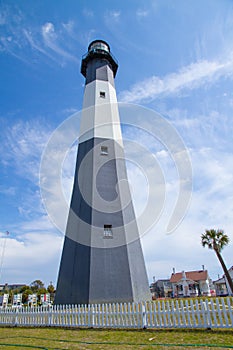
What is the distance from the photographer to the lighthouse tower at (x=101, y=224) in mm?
10734

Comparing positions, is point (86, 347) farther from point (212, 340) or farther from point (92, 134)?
point (92, 134)

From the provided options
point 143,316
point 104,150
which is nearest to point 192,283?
point 104,150

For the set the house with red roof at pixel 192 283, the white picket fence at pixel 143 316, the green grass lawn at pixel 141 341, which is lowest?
the green grass lawn at pixel 141 341

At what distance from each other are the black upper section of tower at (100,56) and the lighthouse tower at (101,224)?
277 cm

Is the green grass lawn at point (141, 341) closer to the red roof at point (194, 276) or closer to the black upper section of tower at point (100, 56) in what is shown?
the black upper section of tower at point (100, 56)

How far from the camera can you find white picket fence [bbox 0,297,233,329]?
6.10 m

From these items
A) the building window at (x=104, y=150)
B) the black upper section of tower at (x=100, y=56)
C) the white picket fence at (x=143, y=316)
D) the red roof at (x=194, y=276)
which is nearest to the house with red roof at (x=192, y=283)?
the red roof at (x=194, y=276)

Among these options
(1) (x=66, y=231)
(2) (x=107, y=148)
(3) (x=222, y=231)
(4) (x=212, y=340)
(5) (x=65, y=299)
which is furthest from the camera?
(3) (x=222, y=231)

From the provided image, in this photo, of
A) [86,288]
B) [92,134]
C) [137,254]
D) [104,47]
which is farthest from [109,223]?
[104,47]

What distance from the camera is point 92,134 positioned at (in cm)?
1455

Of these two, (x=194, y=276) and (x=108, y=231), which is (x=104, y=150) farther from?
(x=194, y=276)

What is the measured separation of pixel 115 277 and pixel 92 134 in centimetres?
836

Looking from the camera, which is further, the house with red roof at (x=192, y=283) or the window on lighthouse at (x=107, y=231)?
the house with red roof at (x=192, y=283)

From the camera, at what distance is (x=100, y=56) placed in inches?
702
